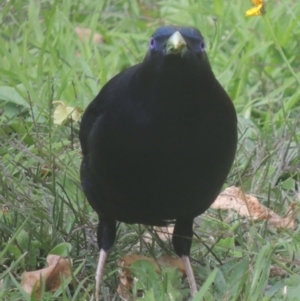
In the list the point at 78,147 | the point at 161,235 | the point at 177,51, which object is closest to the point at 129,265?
the point at 161,235

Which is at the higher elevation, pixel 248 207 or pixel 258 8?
pixel 258 8

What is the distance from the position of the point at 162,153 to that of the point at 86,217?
950 millimetres

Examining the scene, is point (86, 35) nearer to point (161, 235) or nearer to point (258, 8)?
point (161, 235)

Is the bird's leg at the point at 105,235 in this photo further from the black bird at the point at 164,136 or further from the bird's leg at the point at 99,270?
the black bird at the point at 164,136

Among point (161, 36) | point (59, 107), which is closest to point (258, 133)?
point (59, 107)

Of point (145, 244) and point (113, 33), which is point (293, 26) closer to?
point (113, 33)

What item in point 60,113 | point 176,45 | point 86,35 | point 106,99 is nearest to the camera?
point 176,45

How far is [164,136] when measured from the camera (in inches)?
131

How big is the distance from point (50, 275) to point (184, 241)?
22.9 inches

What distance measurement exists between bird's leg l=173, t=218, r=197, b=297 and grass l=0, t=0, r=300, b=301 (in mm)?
83

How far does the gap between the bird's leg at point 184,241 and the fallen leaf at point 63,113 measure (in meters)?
1.33

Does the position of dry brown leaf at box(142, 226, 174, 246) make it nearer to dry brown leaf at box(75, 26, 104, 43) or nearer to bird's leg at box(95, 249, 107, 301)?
bird's leg at box(95, 249, 107, 301)

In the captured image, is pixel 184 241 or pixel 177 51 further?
pixel 184 241

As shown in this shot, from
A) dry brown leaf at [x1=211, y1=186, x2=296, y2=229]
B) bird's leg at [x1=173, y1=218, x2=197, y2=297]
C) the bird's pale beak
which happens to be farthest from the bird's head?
dry brown leaf at [x1=211, y1=186, x2=296, y2=229]
